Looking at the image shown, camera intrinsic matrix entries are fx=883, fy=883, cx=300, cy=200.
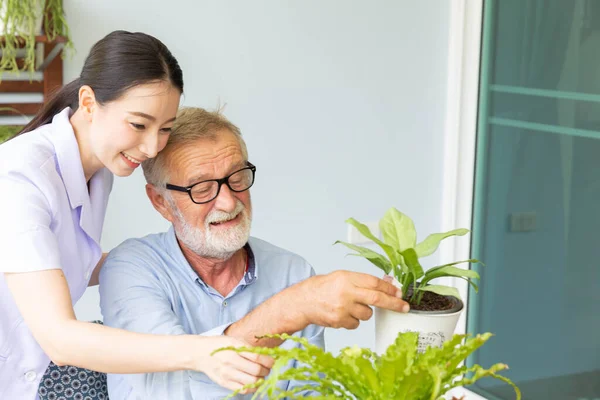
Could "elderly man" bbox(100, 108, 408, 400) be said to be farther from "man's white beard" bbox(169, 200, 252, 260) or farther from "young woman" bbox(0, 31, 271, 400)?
"young woman" bbox(0, 31, 271, 400)

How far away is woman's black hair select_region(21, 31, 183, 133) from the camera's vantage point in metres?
1.76

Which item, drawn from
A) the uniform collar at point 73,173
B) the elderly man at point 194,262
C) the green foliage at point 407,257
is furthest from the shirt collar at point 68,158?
the green foliage at point 407,257

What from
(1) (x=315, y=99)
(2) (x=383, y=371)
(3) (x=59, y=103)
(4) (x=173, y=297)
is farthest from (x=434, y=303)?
(1) (x=315, y=99)

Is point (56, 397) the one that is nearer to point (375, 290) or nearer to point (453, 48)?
point (375, 290)

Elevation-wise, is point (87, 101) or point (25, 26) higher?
point (25, 26)

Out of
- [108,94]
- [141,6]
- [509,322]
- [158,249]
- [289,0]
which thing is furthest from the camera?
[509,322]

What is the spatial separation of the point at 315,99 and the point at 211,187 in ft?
5.68

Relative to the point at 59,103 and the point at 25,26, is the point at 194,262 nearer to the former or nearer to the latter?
the point at 59,103

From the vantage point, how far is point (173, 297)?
2.01 meters

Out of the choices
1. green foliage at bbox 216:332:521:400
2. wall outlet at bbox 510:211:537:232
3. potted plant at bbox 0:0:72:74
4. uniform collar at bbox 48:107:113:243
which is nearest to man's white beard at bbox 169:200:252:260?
uniform collar at bbox 48:107:113:243

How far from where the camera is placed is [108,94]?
1.78m

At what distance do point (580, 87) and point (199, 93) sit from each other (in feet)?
4.80

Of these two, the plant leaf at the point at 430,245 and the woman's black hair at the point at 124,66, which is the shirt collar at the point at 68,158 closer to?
the woman's black hair at the point at 124,66

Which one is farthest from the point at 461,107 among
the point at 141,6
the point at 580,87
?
the point at 141,6
